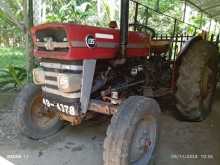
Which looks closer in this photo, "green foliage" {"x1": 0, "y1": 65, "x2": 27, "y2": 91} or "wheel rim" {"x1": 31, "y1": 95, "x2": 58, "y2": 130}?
"wheel rim" {"x1": 31, "y1": 95, "x2": 58, "y2": 130}

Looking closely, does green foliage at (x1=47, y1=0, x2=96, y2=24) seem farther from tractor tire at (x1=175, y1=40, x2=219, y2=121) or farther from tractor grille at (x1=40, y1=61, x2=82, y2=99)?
tractor grille at (x1=40, y1=61, x2=82, y2=99)

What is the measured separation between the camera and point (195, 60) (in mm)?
3480

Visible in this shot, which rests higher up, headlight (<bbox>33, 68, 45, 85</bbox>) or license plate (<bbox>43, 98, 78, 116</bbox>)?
headlight (<bbox>33, 68, 45, 85</bbox>)

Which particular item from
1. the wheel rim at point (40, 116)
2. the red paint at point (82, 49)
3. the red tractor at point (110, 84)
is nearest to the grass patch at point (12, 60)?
the wheel rim at point (40, 116)

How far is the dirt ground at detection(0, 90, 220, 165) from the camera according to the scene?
2.81 meters

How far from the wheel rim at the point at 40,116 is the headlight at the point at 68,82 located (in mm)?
763

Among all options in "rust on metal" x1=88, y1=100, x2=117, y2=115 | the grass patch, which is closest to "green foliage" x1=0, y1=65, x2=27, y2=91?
the grass patch

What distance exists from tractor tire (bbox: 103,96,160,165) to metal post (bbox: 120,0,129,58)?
1.97ft

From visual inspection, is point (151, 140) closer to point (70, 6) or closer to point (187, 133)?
point (187, 133)

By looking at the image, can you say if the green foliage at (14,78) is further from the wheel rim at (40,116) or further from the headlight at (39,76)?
the headlight at (39,76)

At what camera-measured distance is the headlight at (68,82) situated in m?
2.43

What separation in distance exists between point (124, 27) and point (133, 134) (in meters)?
1.07
